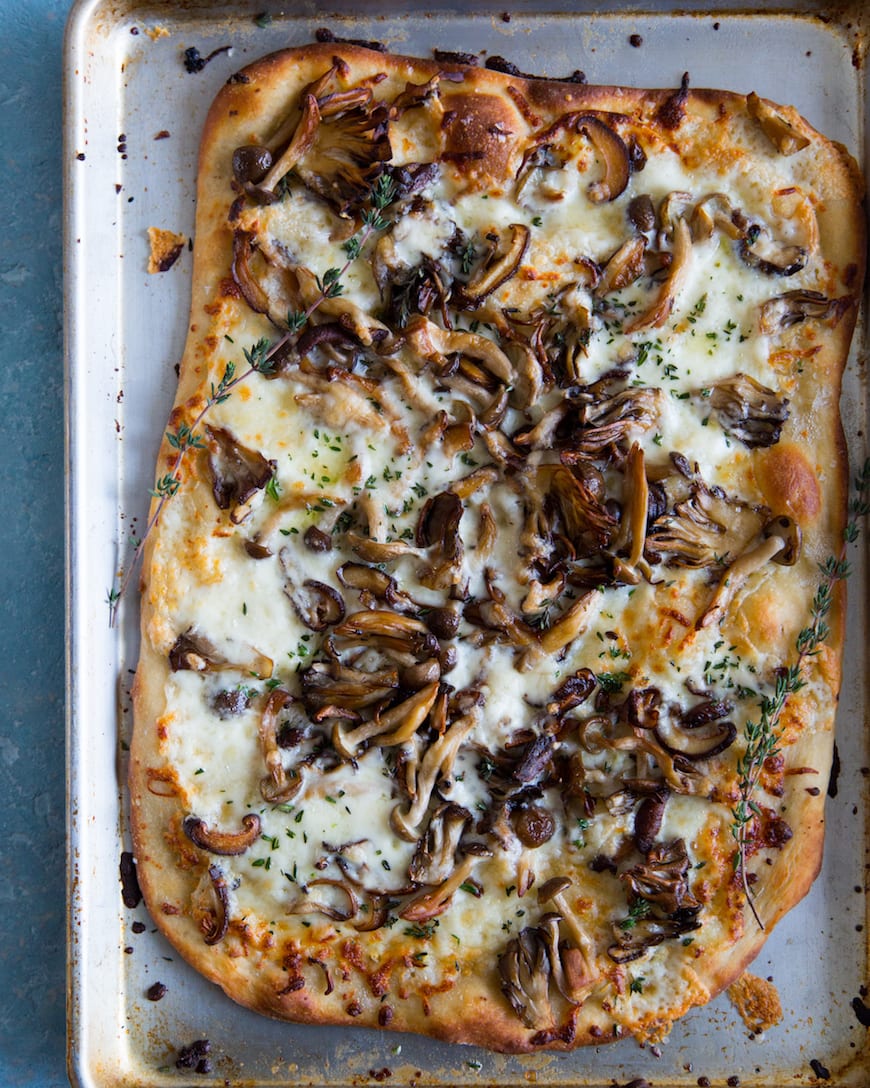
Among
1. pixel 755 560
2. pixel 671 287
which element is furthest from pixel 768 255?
pixel 755 560

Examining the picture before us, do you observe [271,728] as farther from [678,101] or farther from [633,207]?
[678,101]

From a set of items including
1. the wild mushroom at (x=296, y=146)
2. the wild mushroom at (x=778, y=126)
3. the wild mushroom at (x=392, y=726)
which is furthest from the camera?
the wild mushroom at (x=778, y=126)

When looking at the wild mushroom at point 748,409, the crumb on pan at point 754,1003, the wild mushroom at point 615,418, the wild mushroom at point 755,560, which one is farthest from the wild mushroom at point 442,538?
the crumb on pan at point 754,1003

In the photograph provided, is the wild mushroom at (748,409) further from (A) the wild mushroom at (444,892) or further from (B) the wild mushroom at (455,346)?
(A) the wild mushroom at (444,892)

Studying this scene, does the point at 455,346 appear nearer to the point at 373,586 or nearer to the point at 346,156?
the point at 346,156

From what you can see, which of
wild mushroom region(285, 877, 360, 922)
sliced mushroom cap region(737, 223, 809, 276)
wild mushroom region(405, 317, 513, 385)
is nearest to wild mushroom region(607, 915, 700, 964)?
wild mushroom region(285, 877, 360, 922)

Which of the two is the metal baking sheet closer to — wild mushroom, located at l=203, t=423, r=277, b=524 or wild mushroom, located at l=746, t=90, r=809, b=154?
wild mushroom, located at l=746, t=90, r=809, b=154
